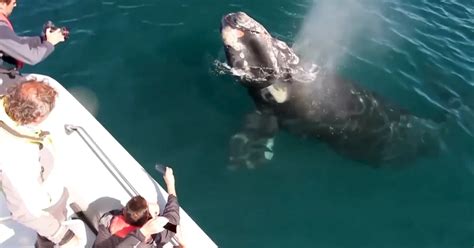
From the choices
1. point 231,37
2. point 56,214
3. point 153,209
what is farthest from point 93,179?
point 231,37

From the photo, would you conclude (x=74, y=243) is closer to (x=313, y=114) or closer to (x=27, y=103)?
(x=27, y=103)

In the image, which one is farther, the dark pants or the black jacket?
the dark pants

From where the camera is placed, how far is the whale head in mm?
11844

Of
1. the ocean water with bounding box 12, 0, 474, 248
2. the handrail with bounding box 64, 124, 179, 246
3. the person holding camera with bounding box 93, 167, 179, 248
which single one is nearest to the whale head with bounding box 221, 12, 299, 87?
the ocean water with bounding box 12, 0, 474, 248

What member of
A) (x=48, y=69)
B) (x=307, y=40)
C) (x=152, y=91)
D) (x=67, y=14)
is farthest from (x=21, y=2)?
(x=307, y=40)

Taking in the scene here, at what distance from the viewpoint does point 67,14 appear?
1659cm

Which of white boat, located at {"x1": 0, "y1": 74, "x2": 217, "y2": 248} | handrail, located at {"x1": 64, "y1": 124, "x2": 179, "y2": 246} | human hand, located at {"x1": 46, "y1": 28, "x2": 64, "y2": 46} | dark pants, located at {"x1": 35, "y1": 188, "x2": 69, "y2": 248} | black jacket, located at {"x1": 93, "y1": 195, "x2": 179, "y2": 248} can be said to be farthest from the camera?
handrail, located at {"x1": 64, "y1": 124, "x2": 179, "y2": 246}

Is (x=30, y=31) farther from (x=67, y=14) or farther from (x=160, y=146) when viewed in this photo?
(x=160, y=146)

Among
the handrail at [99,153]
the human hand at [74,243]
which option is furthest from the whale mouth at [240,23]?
the human hand at [74,243]

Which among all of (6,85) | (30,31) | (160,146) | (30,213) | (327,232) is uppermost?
(6,85)

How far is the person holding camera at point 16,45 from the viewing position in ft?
23.7

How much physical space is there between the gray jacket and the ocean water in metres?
4.78

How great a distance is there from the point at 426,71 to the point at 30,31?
40.9 feet

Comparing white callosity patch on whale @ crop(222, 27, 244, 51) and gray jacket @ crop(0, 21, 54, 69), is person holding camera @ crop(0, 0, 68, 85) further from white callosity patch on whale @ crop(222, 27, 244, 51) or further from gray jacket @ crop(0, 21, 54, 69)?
white callosity patch on whale @ crop(222, 27, 244, 51)
